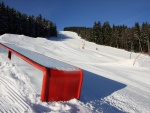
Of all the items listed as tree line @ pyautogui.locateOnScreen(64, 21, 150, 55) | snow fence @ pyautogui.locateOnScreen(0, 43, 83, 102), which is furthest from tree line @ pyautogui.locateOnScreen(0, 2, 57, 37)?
snow fence @ pyautogui.locateOnScreen(0, 43, 83, 102)

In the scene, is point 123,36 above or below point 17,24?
below

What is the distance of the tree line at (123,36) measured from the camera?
7050 centimetres

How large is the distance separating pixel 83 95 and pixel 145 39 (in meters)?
69.1

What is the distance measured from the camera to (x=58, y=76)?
14.1 ft

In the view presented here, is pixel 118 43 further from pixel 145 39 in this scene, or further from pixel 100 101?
pixel 100 101

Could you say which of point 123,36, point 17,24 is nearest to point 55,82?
point 17,24

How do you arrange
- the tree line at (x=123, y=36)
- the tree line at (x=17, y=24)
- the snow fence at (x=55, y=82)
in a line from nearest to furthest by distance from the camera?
the snow fence at (x=55, y=82), the tree line at (x=17, y=24), the tree line at (x=123, y=36)

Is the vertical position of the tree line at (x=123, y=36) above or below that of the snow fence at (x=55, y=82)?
above

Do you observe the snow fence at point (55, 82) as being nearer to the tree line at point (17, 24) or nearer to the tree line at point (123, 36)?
the tree line at point (17, 24)

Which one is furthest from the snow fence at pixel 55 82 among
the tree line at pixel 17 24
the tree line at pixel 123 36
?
the tree line at pixel 123 36

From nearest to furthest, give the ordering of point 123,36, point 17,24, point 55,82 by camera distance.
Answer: point 55,82 → point 17,24 → point 123,36

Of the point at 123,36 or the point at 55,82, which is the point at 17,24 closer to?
the point at 123,36

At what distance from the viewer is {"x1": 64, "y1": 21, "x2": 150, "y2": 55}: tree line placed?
70500 mm

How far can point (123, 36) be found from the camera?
76.6 metres
